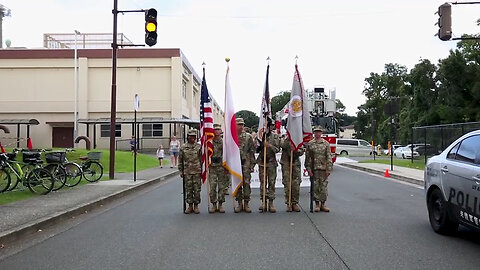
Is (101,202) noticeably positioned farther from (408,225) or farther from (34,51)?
(34,51)

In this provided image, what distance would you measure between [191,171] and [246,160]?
3.86ft

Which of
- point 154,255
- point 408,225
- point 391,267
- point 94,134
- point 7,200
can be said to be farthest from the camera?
point 94,134

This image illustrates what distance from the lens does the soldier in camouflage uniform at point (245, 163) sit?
34.2ft

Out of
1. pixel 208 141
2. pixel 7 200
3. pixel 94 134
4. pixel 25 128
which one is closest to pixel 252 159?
pixel 208 141

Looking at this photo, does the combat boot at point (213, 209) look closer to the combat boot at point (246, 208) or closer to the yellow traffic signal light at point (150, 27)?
the combat boot at point (246, 208)

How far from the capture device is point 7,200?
11.6m

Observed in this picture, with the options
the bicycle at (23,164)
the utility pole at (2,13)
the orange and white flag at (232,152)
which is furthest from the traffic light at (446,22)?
the utility pole at (2,13)

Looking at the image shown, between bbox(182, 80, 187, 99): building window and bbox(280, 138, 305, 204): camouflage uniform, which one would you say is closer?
bbox(280, 138, 305, 204): camouflage uniform

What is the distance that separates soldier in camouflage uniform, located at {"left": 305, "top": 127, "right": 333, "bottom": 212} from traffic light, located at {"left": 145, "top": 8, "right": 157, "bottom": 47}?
19.7 ft

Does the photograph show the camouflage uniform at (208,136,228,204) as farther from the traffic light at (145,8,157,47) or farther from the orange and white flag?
the traffic light at (145,8,157,47)

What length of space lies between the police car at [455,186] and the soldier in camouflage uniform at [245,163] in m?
3.63

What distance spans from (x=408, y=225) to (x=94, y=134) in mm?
38482

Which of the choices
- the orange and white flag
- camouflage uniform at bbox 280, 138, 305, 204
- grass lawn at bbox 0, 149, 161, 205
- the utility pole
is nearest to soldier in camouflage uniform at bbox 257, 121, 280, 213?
camouflage uniform at bbox 280, 138, 305, 204

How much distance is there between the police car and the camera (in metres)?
6.62
